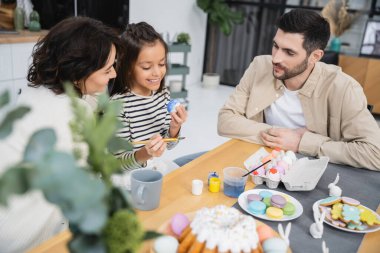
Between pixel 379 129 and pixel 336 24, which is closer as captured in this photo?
pixel 379 129

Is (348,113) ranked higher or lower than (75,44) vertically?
lower

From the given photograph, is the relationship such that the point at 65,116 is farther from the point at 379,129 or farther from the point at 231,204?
the point at 379,129

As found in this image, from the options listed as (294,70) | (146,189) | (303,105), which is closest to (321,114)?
(303,105)

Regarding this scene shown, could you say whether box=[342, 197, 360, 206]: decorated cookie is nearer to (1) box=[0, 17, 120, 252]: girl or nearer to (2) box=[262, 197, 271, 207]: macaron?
(2) box=[262, 197, 271, 207]: macaron

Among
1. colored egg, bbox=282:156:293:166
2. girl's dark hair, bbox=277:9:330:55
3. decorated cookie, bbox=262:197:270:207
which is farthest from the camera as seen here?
girl's dark hair, bbox=277:9:330:55

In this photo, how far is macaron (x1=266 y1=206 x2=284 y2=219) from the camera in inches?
41.1

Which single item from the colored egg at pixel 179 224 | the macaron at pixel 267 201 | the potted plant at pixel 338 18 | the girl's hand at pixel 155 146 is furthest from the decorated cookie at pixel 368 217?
the potted plant at pixel 338 18

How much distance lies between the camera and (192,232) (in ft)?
Result: 2.61

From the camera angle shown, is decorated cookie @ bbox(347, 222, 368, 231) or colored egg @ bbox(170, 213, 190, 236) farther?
decorated cookie @ bbox(347, 222, 368, 231)

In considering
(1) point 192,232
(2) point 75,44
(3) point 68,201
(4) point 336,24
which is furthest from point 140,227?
(4) point 336,24

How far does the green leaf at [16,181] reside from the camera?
385 millimetres

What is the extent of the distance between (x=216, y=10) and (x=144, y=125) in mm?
3797

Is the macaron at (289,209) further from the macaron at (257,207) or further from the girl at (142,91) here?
the girl at (142,91)

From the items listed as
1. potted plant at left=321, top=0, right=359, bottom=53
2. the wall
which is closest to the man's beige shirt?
the wall
